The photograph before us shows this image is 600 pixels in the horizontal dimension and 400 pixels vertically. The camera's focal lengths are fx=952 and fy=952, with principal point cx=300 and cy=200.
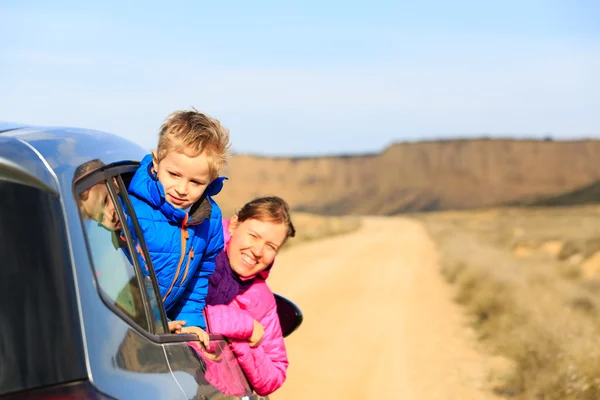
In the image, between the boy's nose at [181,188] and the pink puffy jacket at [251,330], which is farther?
the pink puffy jacket at [251,330]

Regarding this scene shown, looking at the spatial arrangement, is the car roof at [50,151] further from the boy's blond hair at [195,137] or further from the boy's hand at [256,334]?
the boy's hand at [256,334]

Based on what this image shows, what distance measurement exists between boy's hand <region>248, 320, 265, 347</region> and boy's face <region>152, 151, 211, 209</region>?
769 mm

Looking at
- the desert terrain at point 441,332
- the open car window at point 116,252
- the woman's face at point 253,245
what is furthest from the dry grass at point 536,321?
the open car window at point 116,252

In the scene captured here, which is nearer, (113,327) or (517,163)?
Result: (113,327)

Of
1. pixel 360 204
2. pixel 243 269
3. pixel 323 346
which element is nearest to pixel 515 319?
pixel 323 346

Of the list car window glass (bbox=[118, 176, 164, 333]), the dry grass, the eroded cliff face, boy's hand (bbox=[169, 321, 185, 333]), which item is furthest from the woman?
the eroded cliff face

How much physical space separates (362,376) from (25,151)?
7720 mm

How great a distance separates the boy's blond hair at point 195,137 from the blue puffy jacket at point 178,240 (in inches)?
4.8

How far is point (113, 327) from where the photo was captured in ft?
7.75

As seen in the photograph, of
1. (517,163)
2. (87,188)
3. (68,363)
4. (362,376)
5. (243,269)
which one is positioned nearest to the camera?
(68,363)

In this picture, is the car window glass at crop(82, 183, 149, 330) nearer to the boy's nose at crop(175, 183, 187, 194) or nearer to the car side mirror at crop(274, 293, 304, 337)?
the boy's nose at crop(175, 183, 187, 194)

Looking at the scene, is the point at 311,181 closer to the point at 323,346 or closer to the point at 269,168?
the point at 269,168

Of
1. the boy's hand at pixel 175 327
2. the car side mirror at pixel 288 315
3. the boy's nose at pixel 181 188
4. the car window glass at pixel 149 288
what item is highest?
the boy's nose at pixel 181 188

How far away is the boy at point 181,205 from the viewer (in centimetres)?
332
